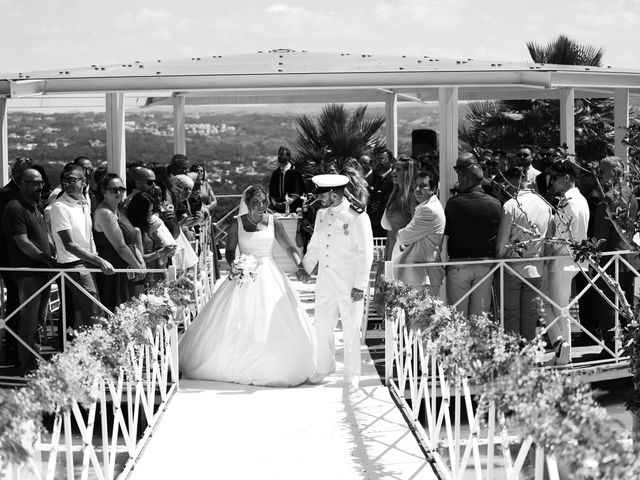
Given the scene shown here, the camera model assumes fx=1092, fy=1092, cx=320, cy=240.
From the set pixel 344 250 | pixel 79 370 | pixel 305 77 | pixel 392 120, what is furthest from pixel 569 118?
pixel 79 370

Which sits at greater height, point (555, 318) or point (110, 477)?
point (555, 318)

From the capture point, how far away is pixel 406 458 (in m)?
7.79

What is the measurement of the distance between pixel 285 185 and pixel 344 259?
26.6 ft

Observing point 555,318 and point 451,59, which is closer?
point 555,318

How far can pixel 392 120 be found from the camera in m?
17.9

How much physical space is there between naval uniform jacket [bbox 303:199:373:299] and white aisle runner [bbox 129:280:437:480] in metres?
0.94

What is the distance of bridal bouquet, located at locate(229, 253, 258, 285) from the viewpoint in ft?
33.1

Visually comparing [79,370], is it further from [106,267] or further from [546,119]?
[546,119]

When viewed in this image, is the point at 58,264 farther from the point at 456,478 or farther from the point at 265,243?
the point at 456,478

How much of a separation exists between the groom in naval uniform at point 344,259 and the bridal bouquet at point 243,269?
62 cm

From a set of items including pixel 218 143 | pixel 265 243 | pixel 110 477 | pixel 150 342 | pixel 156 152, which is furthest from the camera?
pixel 218 143

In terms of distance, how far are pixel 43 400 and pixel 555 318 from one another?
5908 millimetres

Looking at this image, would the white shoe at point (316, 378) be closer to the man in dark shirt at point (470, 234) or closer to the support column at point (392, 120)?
the man in dark shirt at point (470, 234)

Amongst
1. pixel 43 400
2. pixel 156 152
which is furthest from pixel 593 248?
pixel 156 152
